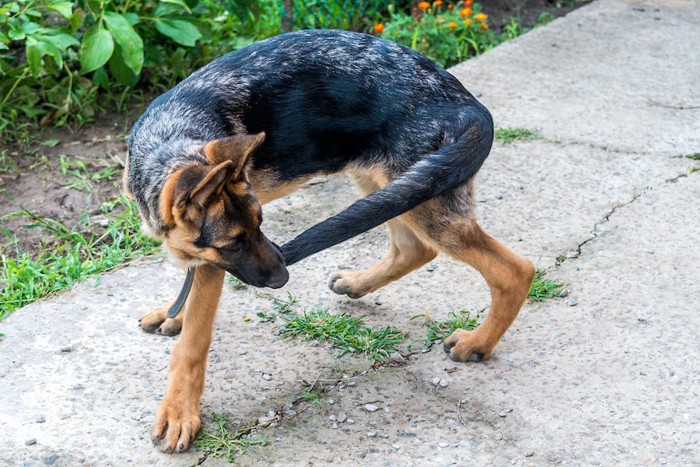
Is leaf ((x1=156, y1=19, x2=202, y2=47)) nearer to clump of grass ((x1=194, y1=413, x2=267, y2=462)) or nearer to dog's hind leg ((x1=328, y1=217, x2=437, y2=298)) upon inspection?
dog's hind leg ((x1=328, y1=217, x2=437, y2=298))

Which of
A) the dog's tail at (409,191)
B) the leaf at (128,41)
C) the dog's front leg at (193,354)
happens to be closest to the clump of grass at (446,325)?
the dog's tail at (409,191)

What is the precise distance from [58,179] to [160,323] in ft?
5.93

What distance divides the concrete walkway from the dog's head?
751 millimetres

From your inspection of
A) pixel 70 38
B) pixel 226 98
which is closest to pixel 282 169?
pixel 226 98

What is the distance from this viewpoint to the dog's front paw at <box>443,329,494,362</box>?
Result: 4.12m

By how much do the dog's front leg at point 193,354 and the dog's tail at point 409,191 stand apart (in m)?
0.43

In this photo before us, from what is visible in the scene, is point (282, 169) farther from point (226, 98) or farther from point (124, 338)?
point (124, 338)

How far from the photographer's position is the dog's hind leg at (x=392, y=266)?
14.5 ft

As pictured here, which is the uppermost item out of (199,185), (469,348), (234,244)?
(199,185)

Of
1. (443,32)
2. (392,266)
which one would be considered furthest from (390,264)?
(443,32)

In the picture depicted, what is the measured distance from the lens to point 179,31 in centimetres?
605

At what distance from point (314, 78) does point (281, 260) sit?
2.97 feet

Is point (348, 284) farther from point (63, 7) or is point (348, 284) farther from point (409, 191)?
point (63, 7)

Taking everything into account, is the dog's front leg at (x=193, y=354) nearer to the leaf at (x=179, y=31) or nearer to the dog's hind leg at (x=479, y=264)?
the dog's hind leg at (x=479, y=264)
